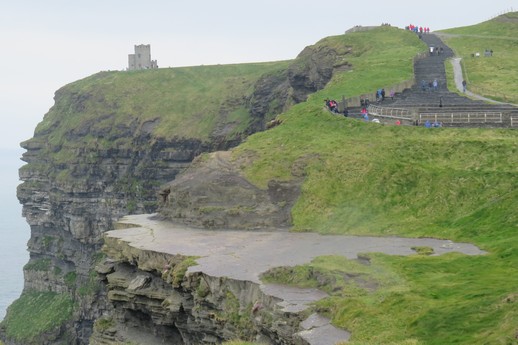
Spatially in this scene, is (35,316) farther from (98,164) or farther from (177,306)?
(177,306)

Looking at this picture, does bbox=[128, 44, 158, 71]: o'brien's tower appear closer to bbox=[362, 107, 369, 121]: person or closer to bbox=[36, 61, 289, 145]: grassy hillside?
bbox=[36, 61, 289, 145]: grassy hillside

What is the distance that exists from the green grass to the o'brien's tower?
191ft

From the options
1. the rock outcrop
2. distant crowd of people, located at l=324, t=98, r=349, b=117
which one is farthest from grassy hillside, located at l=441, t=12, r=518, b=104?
the rock outcrop

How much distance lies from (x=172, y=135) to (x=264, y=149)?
65.7m

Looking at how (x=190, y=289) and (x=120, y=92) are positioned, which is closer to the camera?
(x=190, y=289)

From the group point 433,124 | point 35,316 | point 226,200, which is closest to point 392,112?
point 433,124

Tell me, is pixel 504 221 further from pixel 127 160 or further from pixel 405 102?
pixel 127 160

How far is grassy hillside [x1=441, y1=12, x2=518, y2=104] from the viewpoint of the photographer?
257ft

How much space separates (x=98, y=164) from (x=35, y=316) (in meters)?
27.6

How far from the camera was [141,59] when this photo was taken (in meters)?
165

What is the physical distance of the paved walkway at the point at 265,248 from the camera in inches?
1388

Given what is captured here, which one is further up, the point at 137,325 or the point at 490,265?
the point at 490,265

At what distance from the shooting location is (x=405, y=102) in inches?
2803

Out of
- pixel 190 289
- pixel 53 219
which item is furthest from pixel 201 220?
pixel 53 219
